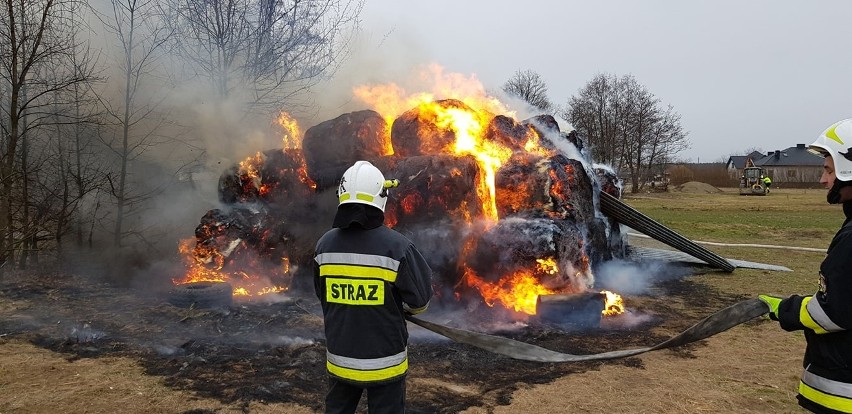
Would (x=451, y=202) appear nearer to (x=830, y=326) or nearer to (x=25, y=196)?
(x=830, y=326)

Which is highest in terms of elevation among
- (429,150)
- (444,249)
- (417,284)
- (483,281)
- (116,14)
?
(116,14)

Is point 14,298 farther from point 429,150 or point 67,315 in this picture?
point 429,150

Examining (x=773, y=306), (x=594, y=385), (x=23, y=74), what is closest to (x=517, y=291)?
(x=594, y=385)

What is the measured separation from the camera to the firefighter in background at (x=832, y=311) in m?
2.46

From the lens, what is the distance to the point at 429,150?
1014cm

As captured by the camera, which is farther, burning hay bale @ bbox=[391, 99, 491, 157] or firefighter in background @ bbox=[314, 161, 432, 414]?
burning hay bale @ bbox=[391, 99, 491, 157]

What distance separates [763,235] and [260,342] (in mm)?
19057

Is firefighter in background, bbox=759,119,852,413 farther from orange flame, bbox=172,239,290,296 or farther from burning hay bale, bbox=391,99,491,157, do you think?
orange flame, bbox=172,239,290,296

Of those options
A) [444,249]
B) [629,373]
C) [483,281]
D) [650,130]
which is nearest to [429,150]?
[444,249]

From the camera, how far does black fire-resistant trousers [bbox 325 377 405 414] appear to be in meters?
3.00

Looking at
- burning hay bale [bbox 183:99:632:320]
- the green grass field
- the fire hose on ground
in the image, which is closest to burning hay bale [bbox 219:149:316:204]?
burning hay bale [bbox 183:99:632:320]

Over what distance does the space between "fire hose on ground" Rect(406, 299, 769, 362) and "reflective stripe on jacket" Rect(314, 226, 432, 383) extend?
0.56m

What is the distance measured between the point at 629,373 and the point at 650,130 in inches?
1850

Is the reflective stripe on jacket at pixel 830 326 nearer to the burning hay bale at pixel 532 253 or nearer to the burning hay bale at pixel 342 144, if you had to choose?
the burning hay bale at pixel 532 253
